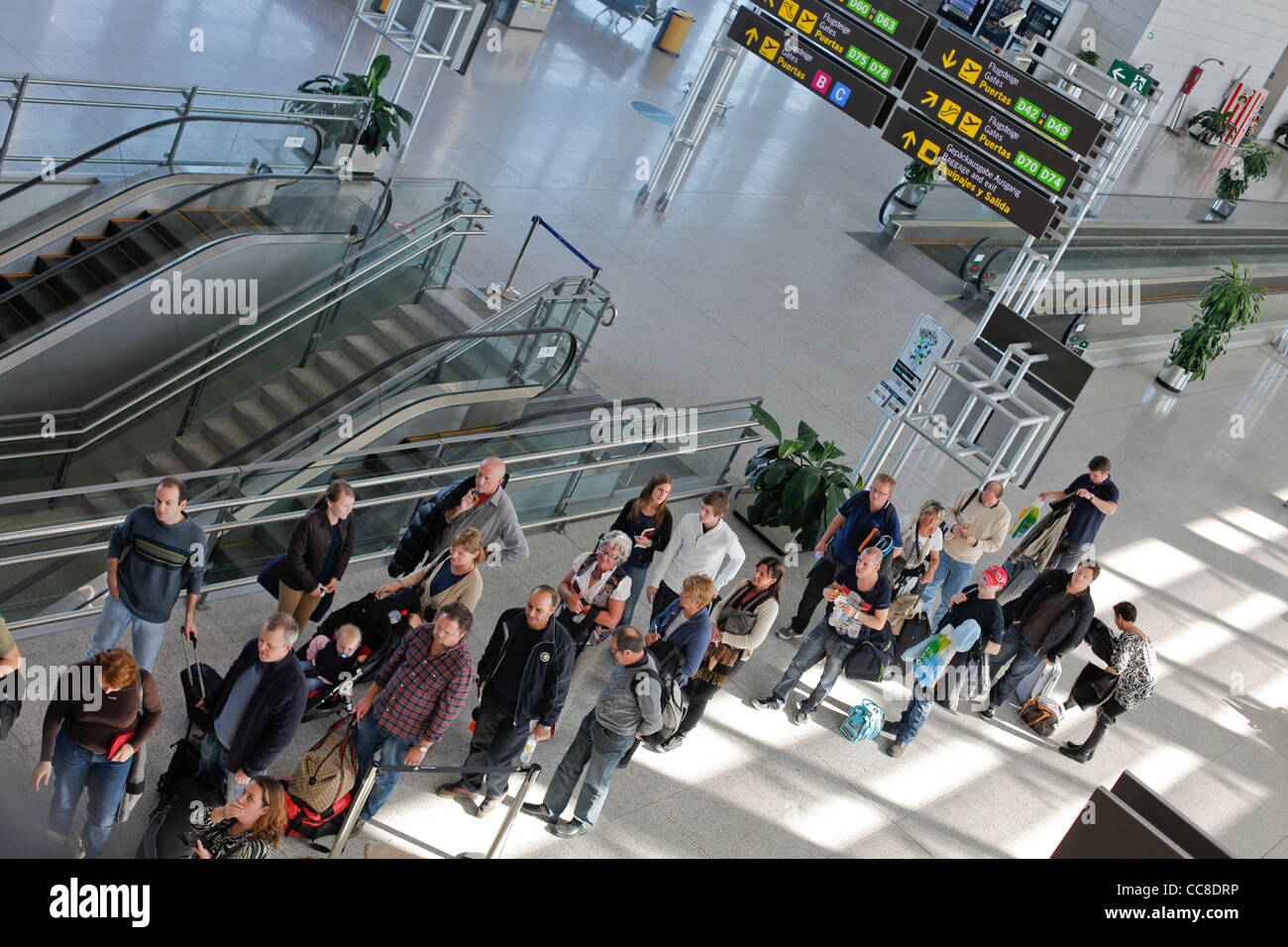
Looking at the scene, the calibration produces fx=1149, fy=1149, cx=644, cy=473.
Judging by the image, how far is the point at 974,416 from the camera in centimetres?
980

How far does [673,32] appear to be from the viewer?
2450cm

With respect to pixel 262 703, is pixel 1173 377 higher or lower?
Answer: higher

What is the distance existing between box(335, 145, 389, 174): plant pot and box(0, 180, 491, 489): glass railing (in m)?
1.34

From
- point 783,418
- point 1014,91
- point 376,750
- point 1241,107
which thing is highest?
point 1241,107

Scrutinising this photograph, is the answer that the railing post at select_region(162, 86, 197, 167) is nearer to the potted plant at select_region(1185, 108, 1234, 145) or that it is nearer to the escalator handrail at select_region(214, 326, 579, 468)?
the escalator handrail at select_region(214, 326, 579, 468)

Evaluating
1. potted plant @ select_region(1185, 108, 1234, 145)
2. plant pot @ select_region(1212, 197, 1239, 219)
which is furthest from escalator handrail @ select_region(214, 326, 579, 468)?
potted plant @ select_region(1185, 108, 1234, 145)

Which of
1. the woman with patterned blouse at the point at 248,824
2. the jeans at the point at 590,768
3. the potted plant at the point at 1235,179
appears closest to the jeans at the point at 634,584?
the jeans at the point at 590,768

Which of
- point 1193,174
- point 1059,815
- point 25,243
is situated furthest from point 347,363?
point 1193,174

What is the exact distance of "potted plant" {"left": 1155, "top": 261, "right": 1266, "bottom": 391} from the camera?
51.3 feet

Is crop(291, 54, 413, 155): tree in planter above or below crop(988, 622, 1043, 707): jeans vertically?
above

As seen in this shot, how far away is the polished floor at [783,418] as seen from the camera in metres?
7.13

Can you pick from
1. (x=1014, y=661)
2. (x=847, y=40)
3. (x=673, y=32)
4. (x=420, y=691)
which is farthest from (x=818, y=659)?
(x=673, y=32)

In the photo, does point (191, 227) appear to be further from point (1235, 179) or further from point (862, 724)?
point (1235, 179)

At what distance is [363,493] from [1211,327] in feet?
42.9
